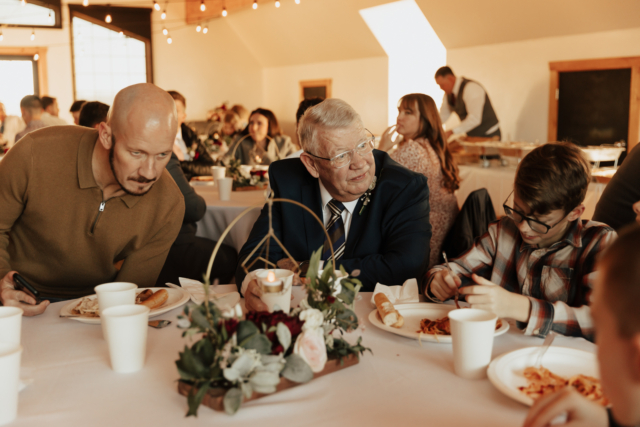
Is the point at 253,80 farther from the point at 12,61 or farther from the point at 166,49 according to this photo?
the point at 12,61

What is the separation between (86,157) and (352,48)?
925cm

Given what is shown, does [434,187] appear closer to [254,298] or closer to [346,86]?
[254,298]

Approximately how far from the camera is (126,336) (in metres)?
1.13

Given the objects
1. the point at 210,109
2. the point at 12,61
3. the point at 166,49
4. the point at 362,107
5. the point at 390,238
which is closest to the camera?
the point at 390,238

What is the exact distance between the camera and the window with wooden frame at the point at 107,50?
35.2 feet

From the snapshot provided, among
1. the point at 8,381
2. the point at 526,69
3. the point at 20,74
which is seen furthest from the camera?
the point at 20,74

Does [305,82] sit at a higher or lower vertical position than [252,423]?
higher

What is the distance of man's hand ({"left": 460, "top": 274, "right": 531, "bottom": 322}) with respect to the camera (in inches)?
50.6

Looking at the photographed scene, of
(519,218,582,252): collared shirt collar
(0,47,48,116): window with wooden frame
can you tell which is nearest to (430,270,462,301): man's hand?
(519,218,582,252): collared shirt collar

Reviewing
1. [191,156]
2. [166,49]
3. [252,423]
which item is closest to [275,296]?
[252,423]

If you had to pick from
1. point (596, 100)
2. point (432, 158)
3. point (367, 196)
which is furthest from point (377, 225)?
point (596, 100)

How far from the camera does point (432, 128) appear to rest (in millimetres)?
3688

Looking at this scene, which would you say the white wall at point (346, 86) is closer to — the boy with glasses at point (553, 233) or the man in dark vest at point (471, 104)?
the man in dark vest at point (471, 104)

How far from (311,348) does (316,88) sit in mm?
11359
